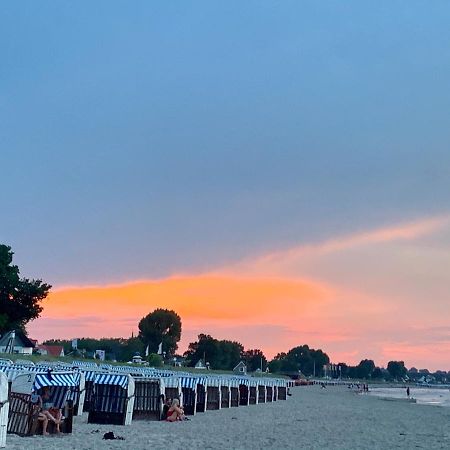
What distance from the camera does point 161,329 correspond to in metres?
161

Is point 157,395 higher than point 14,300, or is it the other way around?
point 14,300

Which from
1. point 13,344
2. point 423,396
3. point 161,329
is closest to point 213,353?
point 161,329

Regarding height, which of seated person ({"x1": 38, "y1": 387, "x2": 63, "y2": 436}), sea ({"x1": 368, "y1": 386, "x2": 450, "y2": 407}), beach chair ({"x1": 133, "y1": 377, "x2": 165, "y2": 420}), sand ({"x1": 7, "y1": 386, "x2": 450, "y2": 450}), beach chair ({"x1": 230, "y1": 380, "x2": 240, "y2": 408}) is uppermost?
sea ({"x1": 368, "y1": 386, "x2": 450, "y2": 407})

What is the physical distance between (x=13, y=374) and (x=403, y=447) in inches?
447

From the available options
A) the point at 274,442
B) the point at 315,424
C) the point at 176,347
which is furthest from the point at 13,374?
the point at 176,347

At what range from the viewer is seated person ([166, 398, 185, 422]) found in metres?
24.6

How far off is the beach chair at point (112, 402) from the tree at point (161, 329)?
136980mm

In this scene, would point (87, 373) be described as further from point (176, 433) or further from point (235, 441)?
point (235, 441)

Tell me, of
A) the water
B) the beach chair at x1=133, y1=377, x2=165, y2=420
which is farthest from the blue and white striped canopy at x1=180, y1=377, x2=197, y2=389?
the water

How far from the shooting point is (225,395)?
117 ft

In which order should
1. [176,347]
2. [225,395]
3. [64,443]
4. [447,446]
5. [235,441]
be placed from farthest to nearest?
[176,347]
[225,395]
[447,446]
[235,441]
[64,443]

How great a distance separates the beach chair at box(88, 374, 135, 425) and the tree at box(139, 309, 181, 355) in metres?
137

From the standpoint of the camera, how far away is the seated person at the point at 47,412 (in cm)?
1791

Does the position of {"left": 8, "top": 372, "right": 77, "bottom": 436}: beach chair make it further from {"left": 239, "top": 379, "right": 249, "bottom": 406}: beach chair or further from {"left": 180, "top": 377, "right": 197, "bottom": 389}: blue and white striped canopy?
{"left": 239, "top": 379, "right": 249, "bottom": 406}: beach chair
